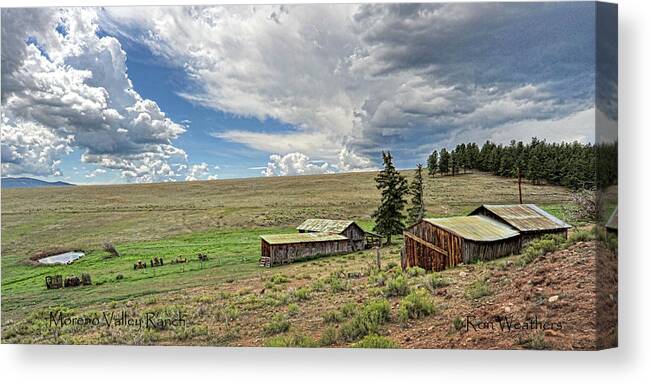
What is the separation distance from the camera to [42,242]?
1009 centimetres

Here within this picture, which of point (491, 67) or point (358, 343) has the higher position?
point (491, 67)

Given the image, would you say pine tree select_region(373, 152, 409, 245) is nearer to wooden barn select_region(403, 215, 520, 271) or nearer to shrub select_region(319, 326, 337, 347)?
wooden barn select_region(403, 215, 520, 271)

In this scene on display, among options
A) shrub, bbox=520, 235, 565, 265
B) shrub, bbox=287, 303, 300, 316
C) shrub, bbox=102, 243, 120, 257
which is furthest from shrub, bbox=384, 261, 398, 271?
shrub, bbox=102, 243, 120, 257

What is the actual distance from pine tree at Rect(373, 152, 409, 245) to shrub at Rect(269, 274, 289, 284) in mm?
2067

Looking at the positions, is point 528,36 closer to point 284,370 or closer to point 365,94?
point 365,94

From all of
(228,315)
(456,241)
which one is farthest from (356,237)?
(228,315)

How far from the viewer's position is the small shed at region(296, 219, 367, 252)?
1005 cm

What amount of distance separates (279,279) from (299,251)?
73 cm

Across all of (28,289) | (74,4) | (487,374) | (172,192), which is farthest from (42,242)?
(487,374)

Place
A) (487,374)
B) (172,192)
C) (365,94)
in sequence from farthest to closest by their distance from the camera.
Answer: (172,192) < (365,94) < (487,374)

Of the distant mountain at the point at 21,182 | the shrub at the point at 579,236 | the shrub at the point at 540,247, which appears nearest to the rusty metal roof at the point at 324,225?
the shrub at the point at 540,247

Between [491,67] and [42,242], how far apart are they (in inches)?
380

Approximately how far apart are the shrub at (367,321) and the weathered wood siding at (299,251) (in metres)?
1.49

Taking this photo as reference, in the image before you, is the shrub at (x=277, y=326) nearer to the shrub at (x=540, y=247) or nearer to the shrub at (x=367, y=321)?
the shrub at (x=367, y=321)
